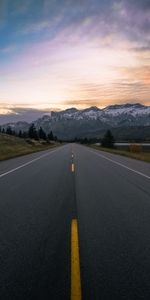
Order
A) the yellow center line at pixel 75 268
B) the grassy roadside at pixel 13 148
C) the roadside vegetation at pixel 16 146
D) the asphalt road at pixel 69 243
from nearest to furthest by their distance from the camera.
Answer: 1. the yellow center line at pixel 75 268
2. the asphalt road at pixel 69 243
3. the grassy roadside at pixel 13 148
4. the roadside vegetation at pixel 16 146

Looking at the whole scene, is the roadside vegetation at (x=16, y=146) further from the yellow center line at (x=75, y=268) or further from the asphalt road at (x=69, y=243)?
the yellow center line at (x=75, y=268)

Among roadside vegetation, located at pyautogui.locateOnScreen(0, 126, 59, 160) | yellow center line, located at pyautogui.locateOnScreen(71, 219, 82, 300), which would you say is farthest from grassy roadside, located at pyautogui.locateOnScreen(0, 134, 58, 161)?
yellow center line, located at pyautogui.locateOnScreen(71, 219, 82, 300)

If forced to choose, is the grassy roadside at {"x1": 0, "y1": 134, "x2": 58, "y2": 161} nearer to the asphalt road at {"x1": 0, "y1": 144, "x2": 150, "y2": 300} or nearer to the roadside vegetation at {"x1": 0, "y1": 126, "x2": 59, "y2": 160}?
the roadside vegetation at {"x1": 0, "y1": 126, "x2": 59, "y2": 160}

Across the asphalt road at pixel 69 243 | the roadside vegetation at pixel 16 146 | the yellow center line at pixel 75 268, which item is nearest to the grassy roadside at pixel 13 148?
the roadside vegetation at pixel 16 146

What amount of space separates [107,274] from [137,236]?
5.11 ft

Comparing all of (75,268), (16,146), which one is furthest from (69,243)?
(16,146)

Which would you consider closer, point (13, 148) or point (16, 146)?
point (13, 148)

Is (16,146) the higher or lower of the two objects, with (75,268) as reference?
higher

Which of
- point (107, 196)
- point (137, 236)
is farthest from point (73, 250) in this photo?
point (107, 196)

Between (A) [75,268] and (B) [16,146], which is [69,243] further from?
(B) [16,146]

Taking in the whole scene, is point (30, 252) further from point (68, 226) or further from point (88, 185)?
point (88, 185)

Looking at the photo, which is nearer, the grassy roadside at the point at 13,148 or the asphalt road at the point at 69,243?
the asphalt road at the point at 69,243

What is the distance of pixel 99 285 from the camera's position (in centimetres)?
344

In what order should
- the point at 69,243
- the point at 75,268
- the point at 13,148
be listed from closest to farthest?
the point at 75,268
the point at 69,243
the point at 13,148
